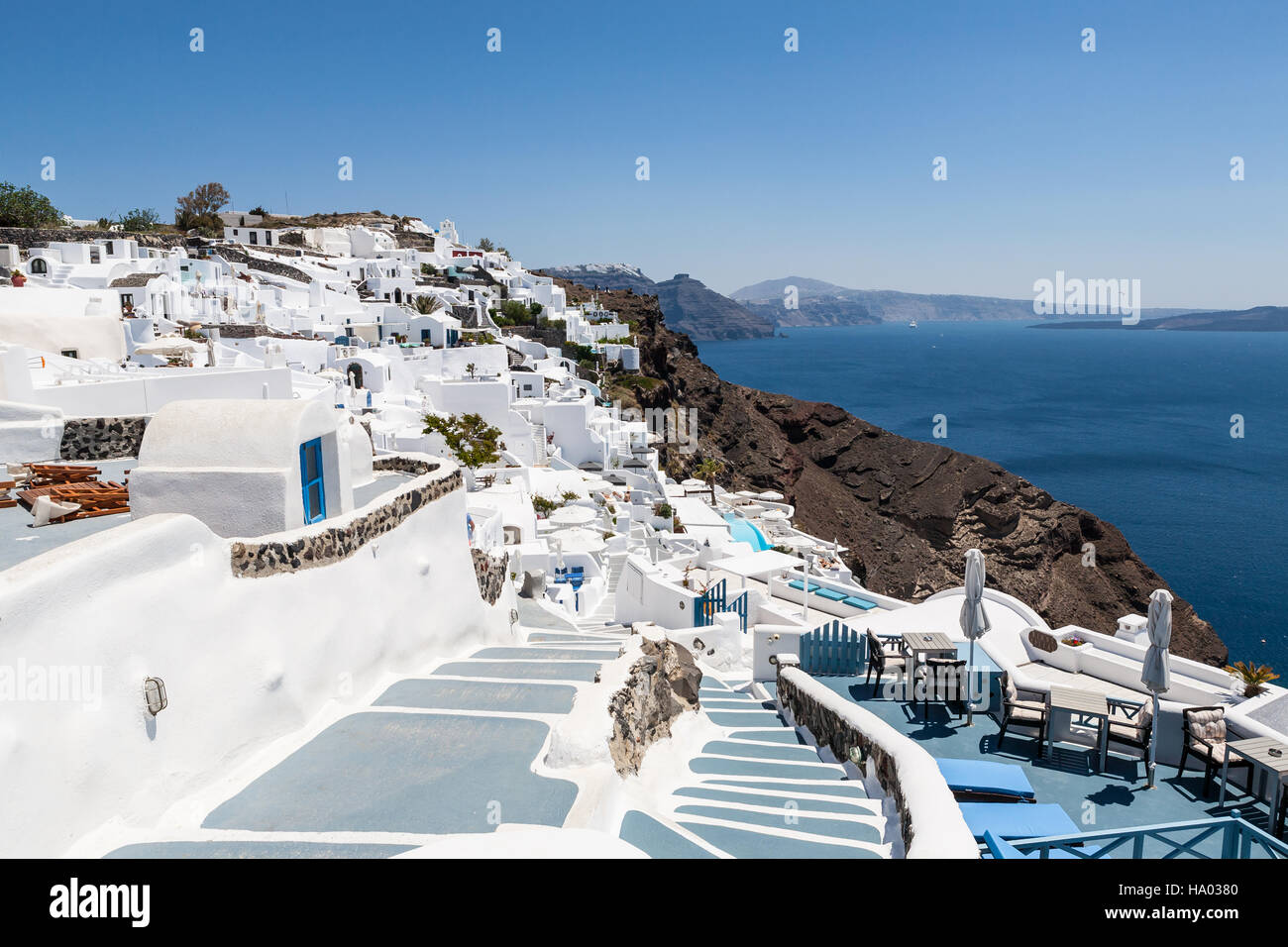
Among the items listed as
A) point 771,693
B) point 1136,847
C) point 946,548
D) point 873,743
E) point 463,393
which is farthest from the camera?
point 946,548

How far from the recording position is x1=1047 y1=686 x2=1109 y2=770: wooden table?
8477mm

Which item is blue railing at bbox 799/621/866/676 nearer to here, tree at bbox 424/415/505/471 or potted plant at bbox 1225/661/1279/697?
potted plant at bbox 1225/661/1279/697

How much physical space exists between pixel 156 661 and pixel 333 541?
222cm

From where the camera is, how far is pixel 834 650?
458 inches

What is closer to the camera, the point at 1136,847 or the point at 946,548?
the point at 1136,847

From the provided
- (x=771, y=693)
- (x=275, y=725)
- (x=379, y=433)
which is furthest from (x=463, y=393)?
(x=275, y=725)

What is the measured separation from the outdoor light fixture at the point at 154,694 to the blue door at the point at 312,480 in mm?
2601

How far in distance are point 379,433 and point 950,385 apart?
446 feet

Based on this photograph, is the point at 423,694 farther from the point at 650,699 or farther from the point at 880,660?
the point at 880,660

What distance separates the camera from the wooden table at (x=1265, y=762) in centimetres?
702

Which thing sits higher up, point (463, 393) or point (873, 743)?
point (463, 393)
